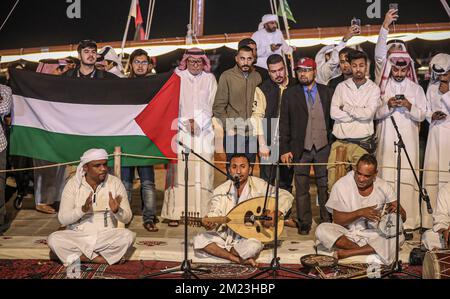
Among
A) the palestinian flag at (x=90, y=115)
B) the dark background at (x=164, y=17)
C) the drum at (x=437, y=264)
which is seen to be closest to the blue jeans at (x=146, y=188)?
the palestinian flag at (x=90, y=115)

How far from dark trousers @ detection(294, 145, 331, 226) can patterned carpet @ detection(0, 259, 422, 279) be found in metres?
1.05

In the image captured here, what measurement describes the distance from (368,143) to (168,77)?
7.09 feet

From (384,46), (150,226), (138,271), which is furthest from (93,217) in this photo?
(384,46)

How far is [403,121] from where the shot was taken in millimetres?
9812

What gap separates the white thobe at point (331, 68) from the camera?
10.3 metres

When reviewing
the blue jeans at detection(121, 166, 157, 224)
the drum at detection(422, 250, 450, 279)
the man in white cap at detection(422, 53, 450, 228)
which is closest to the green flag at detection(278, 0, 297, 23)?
the man in white cap at detection(422, 53, 450, 228)

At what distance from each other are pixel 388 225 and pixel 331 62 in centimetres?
220

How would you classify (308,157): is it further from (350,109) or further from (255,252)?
(255,252)

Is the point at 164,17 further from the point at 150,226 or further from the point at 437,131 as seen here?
the point at 437,131

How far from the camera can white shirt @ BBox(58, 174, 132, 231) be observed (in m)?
8.82

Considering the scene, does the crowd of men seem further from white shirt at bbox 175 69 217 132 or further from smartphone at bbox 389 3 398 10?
smartphone at bbox 389 3 398 10

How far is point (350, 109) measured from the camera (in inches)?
376

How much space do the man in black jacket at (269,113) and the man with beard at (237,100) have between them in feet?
0.28

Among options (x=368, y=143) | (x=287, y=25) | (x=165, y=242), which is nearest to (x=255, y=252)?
(x=165, y=242)
